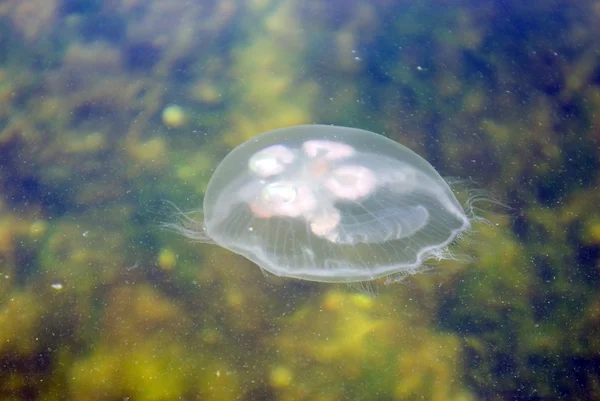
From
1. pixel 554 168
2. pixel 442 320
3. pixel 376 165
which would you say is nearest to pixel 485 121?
pixel 554 168

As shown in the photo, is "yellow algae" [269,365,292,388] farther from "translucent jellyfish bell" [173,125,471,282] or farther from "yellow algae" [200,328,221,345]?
"translucent jellyfish bell" [173,125,471,282]

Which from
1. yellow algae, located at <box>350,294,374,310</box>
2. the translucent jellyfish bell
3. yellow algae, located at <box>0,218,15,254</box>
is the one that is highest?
the translucent jellyfish bell

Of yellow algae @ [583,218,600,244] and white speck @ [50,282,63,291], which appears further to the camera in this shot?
yellow algae @ [583,218,600,244]

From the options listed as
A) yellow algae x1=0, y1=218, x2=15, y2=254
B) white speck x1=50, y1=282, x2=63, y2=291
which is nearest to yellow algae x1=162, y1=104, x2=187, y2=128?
yellow algae x1=0, y1=218, x2=15, y2=254

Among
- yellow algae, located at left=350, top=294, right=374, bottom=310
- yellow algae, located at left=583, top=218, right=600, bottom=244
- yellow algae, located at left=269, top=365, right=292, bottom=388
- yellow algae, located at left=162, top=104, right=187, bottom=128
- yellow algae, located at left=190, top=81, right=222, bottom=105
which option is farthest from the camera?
yellow algae, located at left=190, top=81, right=222, bottom=105

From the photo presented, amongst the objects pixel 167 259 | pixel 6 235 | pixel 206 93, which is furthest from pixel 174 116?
pixel 6 235

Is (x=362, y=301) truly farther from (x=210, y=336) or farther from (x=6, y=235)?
(x=6, y=235)

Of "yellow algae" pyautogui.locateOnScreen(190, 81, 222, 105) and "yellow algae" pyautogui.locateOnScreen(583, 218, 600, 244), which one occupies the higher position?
"yellow algae" pyautogui.locateOnScreen(190, 81, 222, 105)
